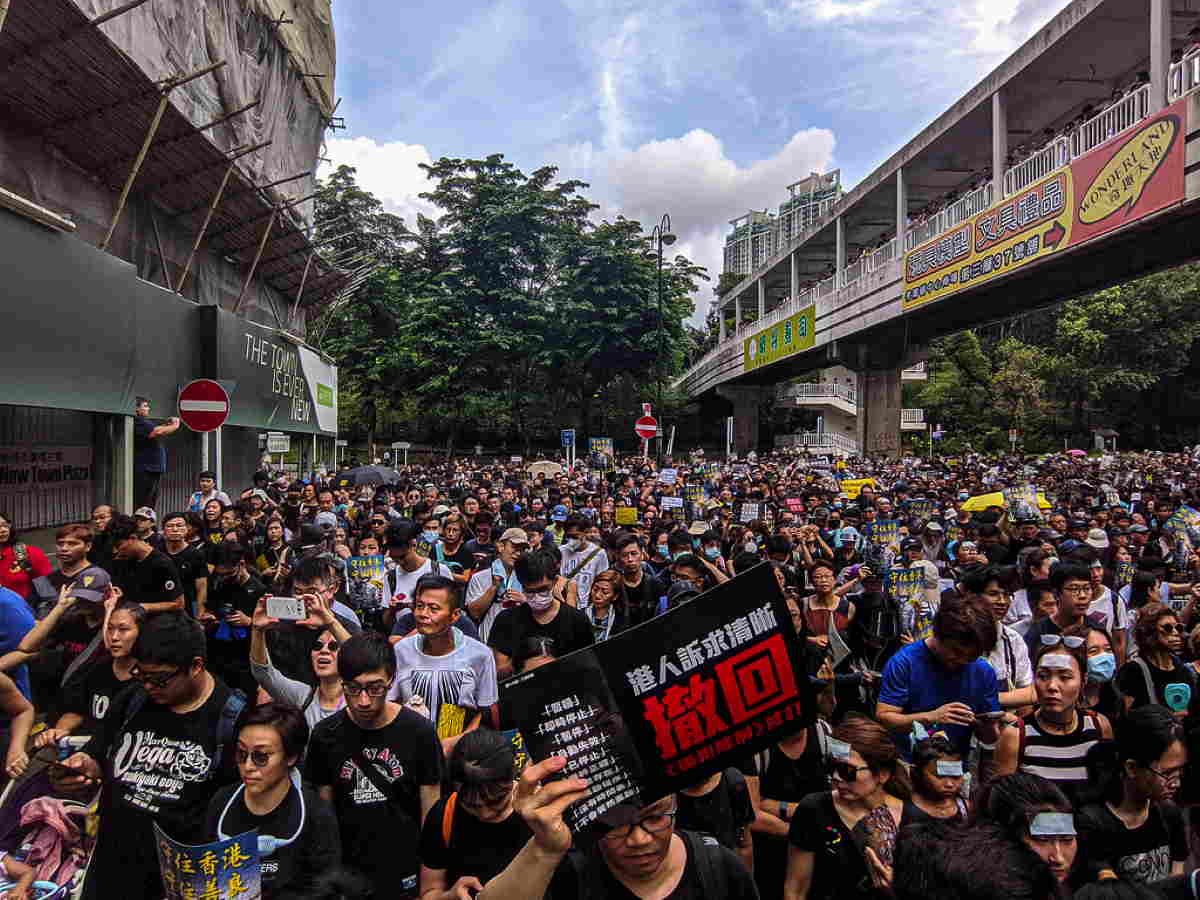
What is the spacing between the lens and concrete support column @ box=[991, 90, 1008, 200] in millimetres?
18391

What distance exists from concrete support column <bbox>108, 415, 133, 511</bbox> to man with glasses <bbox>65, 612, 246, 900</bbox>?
381 inches

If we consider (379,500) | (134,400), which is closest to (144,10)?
(134,400)

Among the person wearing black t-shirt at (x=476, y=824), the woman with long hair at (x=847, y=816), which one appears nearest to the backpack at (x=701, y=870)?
the person wearing black t-shirt at (x=476, y=824)

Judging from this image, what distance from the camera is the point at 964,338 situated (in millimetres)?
42906

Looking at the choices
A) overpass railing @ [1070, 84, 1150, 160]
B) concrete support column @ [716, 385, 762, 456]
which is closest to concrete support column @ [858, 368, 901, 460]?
overpass railing @ [1070, 84, 1150, 160]

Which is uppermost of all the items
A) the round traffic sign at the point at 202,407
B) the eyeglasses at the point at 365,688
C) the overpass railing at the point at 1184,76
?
the overpass railing at the point at 1184,76

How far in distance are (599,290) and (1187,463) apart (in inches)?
939

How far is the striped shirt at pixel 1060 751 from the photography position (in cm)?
330

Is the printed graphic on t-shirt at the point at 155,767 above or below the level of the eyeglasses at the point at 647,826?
below

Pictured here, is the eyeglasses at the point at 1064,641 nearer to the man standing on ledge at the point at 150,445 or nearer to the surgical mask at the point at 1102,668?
the surgical mask at the point at 1102,668

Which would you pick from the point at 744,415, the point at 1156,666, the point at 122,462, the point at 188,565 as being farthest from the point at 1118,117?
the point at 744,415

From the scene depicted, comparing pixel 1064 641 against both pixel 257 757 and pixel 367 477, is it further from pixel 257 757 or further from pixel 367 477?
pixel 367 477

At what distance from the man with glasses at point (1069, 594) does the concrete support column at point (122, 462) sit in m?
11.5

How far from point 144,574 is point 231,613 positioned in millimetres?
701
